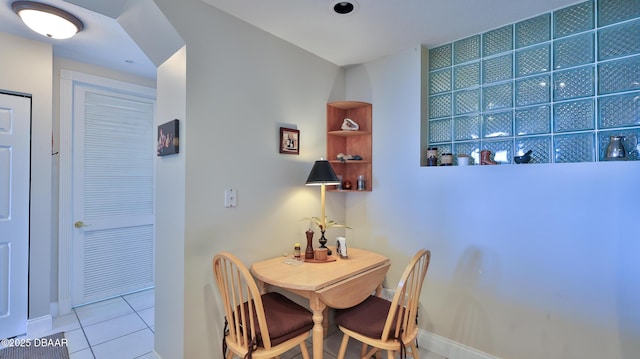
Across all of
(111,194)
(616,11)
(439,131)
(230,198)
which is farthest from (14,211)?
(616,11)

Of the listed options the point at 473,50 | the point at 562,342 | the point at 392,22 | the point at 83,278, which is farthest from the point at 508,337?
the point at 83,278

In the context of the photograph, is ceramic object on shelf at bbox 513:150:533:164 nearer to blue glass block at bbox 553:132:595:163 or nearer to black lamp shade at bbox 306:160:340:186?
blue glass block at bbox 553:132:595:163

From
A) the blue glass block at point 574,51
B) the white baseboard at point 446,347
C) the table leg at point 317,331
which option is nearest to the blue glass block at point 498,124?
the blue glass block at point 574,51

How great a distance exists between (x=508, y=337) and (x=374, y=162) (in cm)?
158

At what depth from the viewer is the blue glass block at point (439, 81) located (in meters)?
2.30

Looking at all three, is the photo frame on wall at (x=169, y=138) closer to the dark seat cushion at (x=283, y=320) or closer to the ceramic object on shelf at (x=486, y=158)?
the dark seat cushion at (x=283, y=320)

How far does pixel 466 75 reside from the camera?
2.20 m

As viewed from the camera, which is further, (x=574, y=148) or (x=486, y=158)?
(x=486, y=158)

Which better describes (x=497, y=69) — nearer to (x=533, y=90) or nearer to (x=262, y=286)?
(x=533, y=90)

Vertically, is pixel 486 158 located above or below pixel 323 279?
above

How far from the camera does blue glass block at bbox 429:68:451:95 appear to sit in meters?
2.30

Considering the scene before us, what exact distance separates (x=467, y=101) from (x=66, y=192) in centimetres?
369

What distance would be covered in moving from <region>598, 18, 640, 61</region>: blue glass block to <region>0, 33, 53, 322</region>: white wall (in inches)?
159

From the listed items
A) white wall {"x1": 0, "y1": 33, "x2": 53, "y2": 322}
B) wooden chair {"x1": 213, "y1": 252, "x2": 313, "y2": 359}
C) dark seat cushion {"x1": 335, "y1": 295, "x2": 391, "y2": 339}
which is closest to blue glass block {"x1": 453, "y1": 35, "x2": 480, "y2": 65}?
dark seat cushion {"x1": 335, "y1": 295, "x2": 391, "y2": 339}
